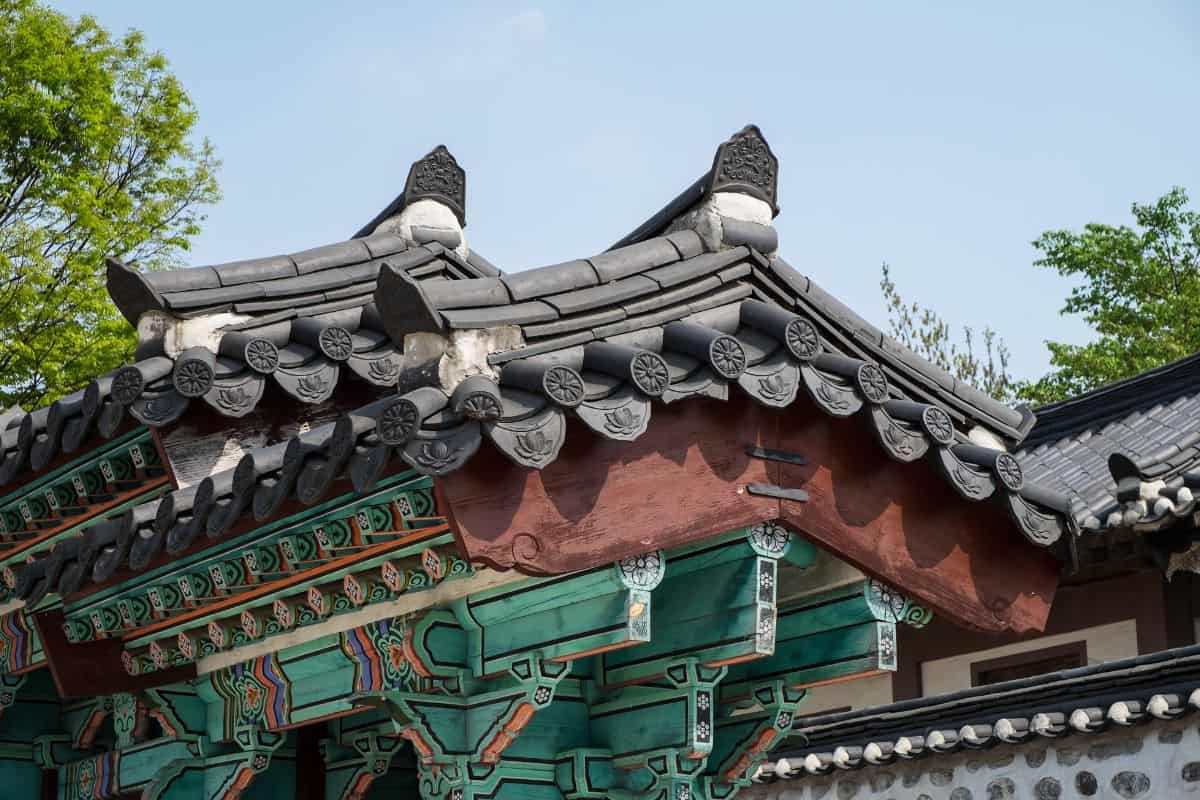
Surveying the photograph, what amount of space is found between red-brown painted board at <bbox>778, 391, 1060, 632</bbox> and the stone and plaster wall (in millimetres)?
2838

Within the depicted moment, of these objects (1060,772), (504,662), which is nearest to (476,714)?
(504,662)

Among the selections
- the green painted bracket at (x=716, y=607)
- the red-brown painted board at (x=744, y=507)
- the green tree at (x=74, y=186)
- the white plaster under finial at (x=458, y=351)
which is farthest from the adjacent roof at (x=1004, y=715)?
the green tree at (x=74, y=186)

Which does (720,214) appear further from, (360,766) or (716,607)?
(360,766)

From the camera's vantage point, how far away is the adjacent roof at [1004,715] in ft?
26.3

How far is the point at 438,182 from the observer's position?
7.10 m

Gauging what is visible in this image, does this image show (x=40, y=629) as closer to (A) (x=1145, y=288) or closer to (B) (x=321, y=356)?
(B) (x=321, y=356)

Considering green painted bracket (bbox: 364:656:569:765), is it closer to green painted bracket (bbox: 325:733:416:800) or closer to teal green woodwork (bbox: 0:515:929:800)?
teal green woodwork (bbox: 0:515:929:800)

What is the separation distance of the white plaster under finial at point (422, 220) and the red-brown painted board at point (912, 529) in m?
2.38

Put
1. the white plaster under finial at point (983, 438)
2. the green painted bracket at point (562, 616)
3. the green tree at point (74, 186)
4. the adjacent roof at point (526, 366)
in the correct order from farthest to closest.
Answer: the green tree at point (74, 186) < the white plaster under finial at point (983, 438) < the green painted bracket at point (562, 616) < the adjacent roof at point (526, 366)

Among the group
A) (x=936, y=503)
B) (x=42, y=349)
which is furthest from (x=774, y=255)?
(x=42, y=349)

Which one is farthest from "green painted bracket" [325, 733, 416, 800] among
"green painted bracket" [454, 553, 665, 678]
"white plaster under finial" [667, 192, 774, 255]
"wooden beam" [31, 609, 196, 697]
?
"white plaster under finial" [667, 192, 774, 255]

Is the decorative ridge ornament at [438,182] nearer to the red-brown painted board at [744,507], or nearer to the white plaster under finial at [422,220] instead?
the white plaster under finial at [422,220]

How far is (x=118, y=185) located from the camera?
59.7 ft

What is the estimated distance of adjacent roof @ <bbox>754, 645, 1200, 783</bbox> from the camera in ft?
26.3
